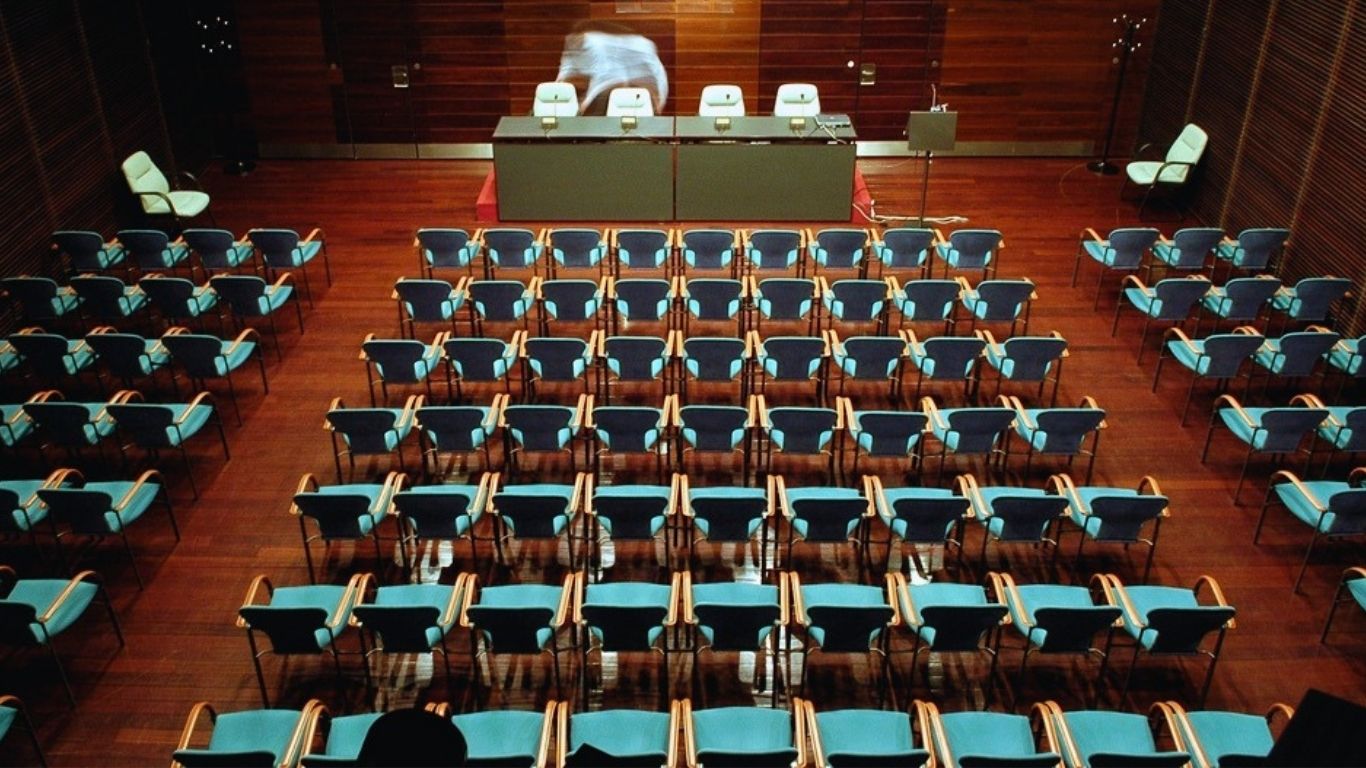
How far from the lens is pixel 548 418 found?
7.23 meters

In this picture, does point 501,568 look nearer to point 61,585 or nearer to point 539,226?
point 61,585

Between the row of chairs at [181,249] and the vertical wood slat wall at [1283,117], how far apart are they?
883cm

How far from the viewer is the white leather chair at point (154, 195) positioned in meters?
11.2

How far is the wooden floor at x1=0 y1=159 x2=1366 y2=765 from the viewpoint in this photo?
6.07 m

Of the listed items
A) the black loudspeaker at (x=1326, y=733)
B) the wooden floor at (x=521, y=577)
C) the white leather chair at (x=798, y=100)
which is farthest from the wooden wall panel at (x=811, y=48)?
the black loudspeaker at (x=1326, y=733)

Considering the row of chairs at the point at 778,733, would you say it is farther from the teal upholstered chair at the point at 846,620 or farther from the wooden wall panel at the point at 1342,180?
the wooden wall panel at the point at 1342,180

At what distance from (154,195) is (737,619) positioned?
28.0 ft

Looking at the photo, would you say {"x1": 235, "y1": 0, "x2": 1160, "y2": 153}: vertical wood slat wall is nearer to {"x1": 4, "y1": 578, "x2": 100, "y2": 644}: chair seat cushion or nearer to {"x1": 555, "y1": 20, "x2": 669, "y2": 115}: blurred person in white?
{"x1": 555, "y1": 20, "x2": 669, "y2": 115}: blurred person in white

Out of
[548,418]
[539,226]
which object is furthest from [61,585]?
[539,226]

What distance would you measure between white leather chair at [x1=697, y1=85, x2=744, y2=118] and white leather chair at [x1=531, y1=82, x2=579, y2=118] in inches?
59.3

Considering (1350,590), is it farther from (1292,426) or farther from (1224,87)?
(1224,87)

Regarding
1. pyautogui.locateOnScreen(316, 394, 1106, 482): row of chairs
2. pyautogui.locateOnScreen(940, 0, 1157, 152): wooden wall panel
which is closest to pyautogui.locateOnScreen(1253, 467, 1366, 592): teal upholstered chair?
pyautogui.locateOnScreen(316, 394, 1106, 482): row of chairs

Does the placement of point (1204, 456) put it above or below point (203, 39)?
below

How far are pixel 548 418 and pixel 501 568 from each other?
1.01 m
